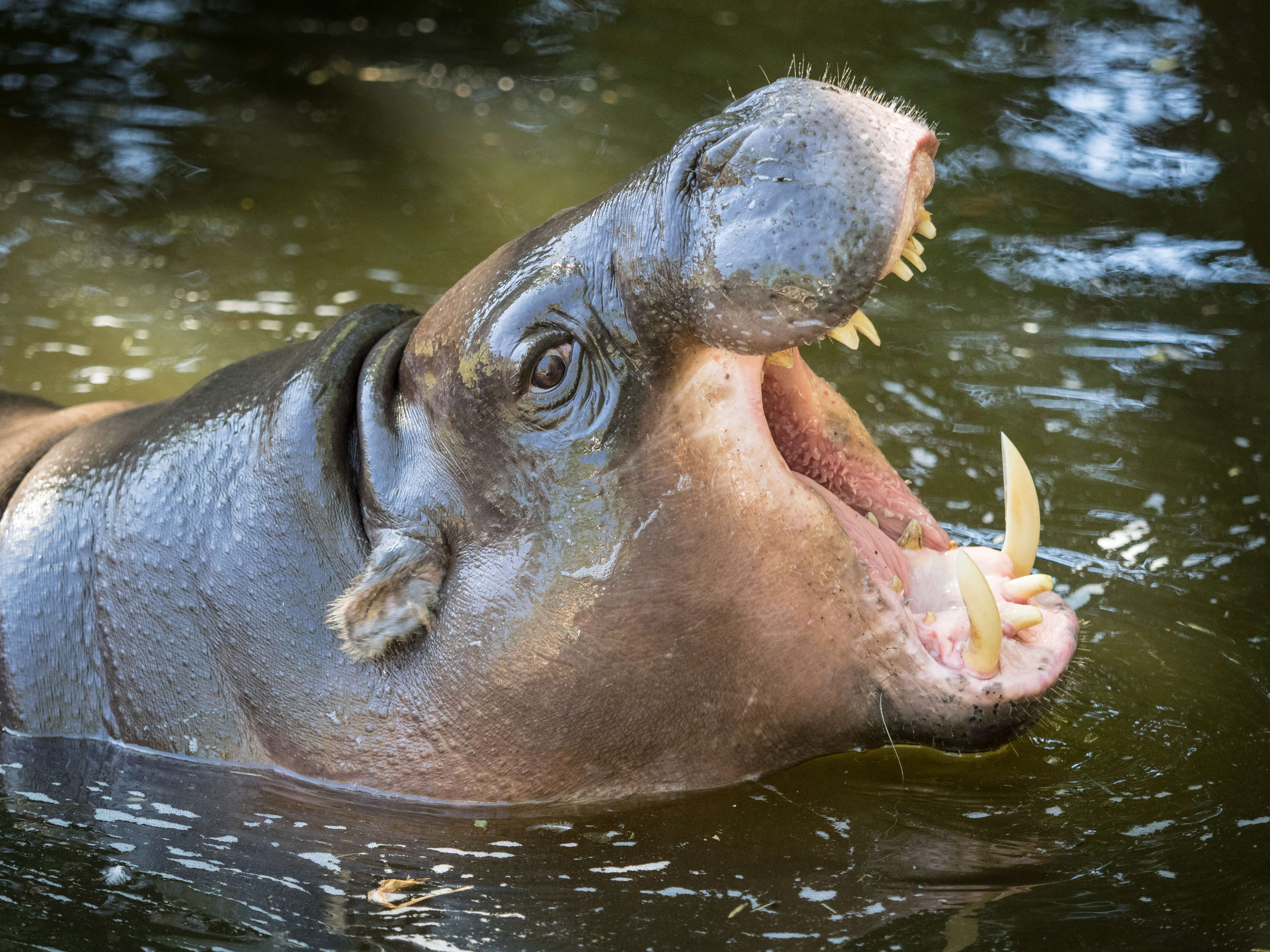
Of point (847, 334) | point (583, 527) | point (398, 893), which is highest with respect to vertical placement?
point (847, 334)

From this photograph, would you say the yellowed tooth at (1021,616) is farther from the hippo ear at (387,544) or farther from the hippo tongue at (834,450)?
the hippo ear at (387,544)

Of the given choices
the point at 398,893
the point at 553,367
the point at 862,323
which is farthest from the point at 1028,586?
the point at 398,893

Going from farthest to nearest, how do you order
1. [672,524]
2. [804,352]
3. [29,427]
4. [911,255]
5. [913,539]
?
1. [804,352]
2. [29,427]
3. [913,539]
4. [672,524]
5. [911,255]

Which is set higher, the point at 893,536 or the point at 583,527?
the point at 583,527

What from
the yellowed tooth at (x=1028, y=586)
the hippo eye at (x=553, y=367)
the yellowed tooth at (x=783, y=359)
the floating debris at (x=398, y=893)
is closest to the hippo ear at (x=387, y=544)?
the hippo eye at (x=553, y=367)

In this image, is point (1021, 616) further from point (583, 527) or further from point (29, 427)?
point (29, 427)

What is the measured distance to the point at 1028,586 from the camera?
3.61m

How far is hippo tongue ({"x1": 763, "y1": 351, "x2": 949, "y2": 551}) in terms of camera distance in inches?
153

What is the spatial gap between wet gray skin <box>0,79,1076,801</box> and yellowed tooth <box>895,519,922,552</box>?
2.1 inches

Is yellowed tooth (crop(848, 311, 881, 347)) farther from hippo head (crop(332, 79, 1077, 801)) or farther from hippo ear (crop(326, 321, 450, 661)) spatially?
hippo ear (crop(326, 321, 450, 661))

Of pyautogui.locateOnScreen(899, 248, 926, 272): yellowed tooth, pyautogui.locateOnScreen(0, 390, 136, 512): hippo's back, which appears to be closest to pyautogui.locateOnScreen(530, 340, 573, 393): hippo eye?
pyautogui.locateOnScreen(899, 248, 926, 272): yellowed tooth

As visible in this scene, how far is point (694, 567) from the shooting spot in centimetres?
352

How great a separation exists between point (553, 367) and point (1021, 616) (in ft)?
4.31

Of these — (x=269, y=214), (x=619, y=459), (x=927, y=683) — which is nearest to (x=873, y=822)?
(x=927, y=683)
